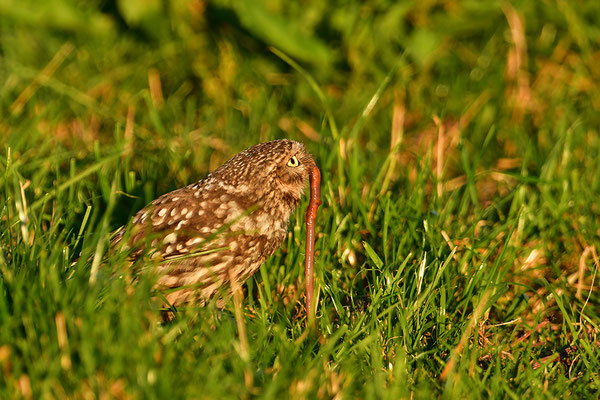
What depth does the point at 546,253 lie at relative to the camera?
441 cm

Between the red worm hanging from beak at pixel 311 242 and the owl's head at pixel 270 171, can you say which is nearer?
the red worm hanging from beak at pixel 311 242

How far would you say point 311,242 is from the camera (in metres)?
3.78

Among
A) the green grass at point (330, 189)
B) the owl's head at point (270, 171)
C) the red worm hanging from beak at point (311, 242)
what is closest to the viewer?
the green grass at point (330, 189)

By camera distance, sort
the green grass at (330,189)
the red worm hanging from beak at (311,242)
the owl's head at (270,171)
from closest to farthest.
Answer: the green grass at (330,189), the red worm hanging from beak at (311,242), the owl's head at (270,171)

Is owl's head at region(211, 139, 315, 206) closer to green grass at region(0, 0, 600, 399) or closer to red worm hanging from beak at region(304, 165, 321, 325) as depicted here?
red worm hanging from beak at region(304, 165, 321, 325)

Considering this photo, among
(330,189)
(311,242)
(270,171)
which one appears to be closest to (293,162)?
(270,171)

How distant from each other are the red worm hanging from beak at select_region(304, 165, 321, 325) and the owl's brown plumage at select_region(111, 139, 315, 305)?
8 cm

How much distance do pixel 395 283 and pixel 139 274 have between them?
126 cm

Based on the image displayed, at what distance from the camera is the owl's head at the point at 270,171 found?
385 centimetres

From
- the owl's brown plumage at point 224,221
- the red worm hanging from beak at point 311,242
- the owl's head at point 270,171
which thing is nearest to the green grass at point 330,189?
the red worm hanging from beak at point 311,242

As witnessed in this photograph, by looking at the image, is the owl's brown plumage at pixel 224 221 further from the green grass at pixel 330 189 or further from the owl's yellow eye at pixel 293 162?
the green grass at pixel 330 189

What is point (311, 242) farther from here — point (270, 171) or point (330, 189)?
point (330, 189)

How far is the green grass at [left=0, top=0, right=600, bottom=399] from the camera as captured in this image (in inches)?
115

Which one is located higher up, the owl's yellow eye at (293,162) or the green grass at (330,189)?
the owl's yellow eye at (293,162)
